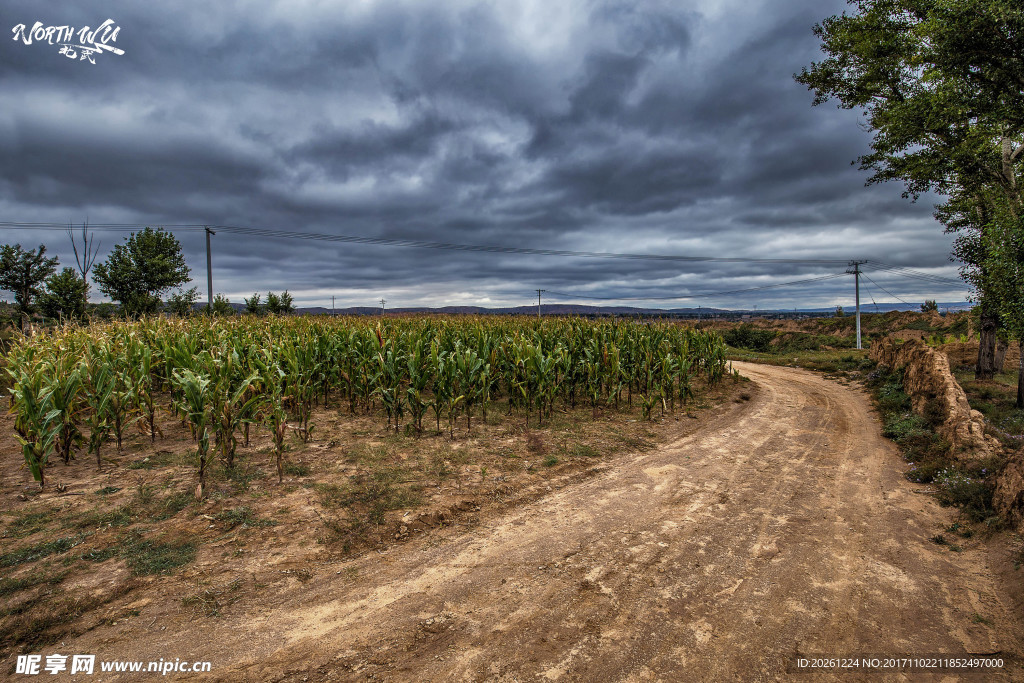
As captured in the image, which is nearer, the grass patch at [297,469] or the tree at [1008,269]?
the grass patch at [297,469]

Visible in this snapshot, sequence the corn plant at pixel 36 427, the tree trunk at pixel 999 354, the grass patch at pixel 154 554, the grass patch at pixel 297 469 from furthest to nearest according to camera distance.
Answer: the tree trunk at pixel 999 354 → the grass patch at pixel 297 469 → the corn plant at pixel 36 427 → the grass patch at pixel 154 554

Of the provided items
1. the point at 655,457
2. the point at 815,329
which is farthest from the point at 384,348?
the point at 815,329

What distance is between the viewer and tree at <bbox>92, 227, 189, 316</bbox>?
40.2m

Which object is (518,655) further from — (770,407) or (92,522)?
(770,407)

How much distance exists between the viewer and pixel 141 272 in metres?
41.7

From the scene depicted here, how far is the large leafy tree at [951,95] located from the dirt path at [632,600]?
10.7m

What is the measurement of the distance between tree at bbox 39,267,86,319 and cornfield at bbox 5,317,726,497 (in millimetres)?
25027

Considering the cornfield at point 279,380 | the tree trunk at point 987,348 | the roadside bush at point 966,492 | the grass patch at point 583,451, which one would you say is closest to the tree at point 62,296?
the cornfield at point 279,380

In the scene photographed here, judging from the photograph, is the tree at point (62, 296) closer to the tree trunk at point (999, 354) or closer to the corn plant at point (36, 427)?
the corn plant at point (36, 427)

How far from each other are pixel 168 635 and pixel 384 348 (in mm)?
7005

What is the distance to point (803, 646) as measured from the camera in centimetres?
310

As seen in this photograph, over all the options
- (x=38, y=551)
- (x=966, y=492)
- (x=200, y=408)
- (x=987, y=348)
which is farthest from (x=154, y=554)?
(x=987, y=348)

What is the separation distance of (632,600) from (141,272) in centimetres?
5539

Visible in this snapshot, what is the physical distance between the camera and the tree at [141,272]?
132 feet
